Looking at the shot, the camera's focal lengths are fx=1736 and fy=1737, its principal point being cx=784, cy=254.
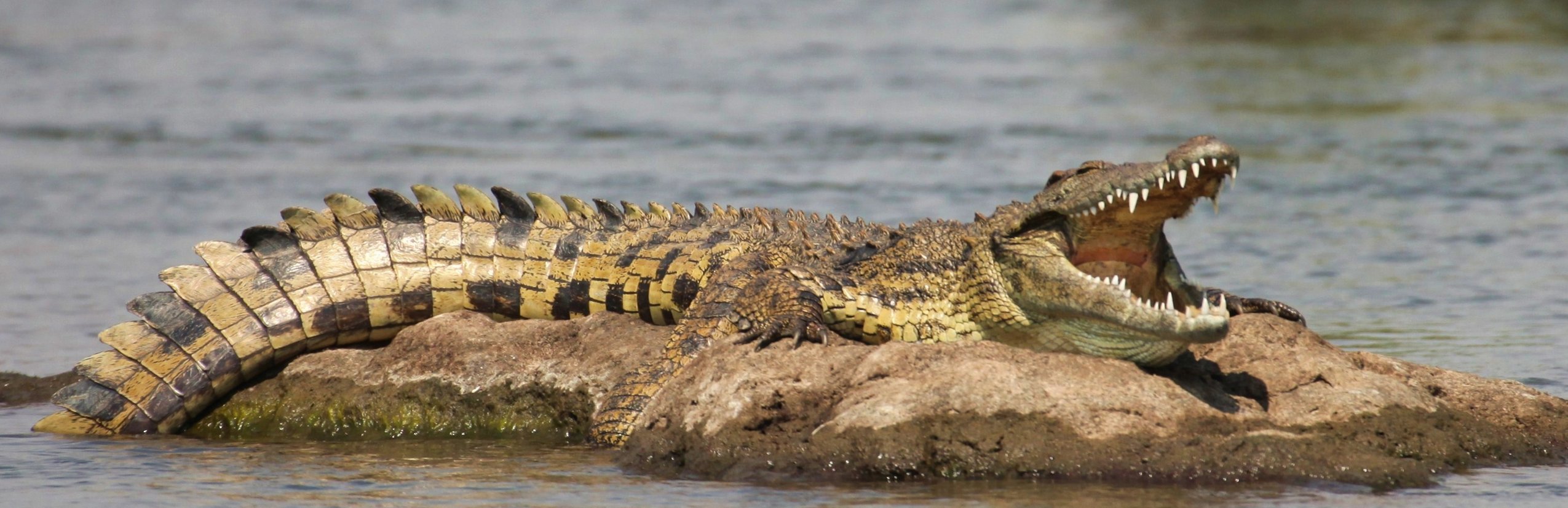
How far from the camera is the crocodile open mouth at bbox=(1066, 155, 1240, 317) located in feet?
19.8

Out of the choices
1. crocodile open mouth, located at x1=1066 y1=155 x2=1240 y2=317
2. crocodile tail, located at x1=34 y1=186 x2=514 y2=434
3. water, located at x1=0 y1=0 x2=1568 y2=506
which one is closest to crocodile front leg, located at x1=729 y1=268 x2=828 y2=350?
water, located at x1=0 y1=0 x2=1568 y2=506

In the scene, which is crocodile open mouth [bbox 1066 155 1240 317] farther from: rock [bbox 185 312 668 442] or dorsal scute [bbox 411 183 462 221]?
dorsal scute [bbox 411 183 462 221]

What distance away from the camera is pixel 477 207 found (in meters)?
7.73

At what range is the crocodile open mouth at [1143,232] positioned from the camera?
6.02m

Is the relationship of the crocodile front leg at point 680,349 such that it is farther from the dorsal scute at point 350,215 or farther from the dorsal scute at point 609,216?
the dorsal scute at point 350,215


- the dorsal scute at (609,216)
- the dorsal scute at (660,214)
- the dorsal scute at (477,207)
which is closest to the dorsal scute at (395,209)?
the dorsal scute at (477,207)

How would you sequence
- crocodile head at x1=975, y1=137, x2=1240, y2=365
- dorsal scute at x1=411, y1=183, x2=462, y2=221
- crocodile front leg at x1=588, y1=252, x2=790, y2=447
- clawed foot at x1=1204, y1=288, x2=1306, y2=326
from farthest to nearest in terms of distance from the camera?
dorsal scute at x1=411, y1=183, x2=462, y2=221 < clawed foot at x1=1204, y1=288, x2=1306, y2=326 < crocodile front leg at x1=588, y1=252, x2=790, y2=447 < crocodile head at x1=975, y1=137, x2=1240, y2=365

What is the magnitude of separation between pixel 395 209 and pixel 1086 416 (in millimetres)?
3337

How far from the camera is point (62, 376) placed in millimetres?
8344

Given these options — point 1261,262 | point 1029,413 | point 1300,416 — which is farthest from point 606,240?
point 1261,262

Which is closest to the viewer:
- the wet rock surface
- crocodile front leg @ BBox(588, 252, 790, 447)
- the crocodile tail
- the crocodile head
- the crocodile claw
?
the wet rock surface

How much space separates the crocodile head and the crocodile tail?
93.4 inches

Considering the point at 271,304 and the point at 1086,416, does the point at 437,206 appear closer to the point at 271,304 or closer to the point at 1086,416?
the point at 271,304

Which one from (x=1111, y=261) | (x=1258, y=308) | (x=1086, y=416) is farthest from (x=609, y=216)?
(x=1258, y=308)
